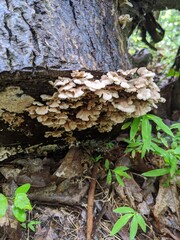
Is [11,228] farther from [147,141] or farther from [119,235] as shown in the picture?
[147,141]

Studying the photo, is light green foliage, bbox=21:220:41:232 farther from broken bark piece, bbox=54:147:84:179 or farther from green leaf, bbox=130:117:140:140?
green leaf, bbox=130:117:140:140

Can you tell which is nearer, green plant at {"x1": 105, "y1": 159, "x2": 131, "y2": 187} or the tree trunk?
the tree trunk

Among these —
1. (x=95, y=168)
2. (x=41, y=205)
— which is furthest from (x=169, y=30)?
(x=41, y=205)

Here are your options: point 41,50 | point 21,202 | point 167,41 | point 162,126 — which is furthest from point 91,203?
point 167,41

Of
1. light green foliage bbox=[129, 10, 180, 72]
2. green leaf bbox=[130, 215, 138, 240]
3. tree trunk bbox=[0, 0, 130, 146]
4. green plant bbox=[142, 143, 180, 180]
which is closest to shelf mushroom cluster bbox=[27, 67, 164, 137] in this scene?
tree trunk bbox=[0, 0, 130, 146]

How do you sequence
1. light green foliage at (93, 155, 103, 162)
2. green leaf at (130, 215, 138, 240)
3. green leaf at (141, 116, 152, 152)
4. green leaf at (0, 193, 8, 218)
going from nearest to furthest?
green leaf at (0, 193, 8, 218)
green leaf at (130, 215, 138, 240)
green leaf at (141, 116, 152, 152)
light green foliage at (93, 155, 103, 162)

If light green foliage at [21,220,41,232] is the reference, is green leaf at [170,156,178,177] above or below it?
above
